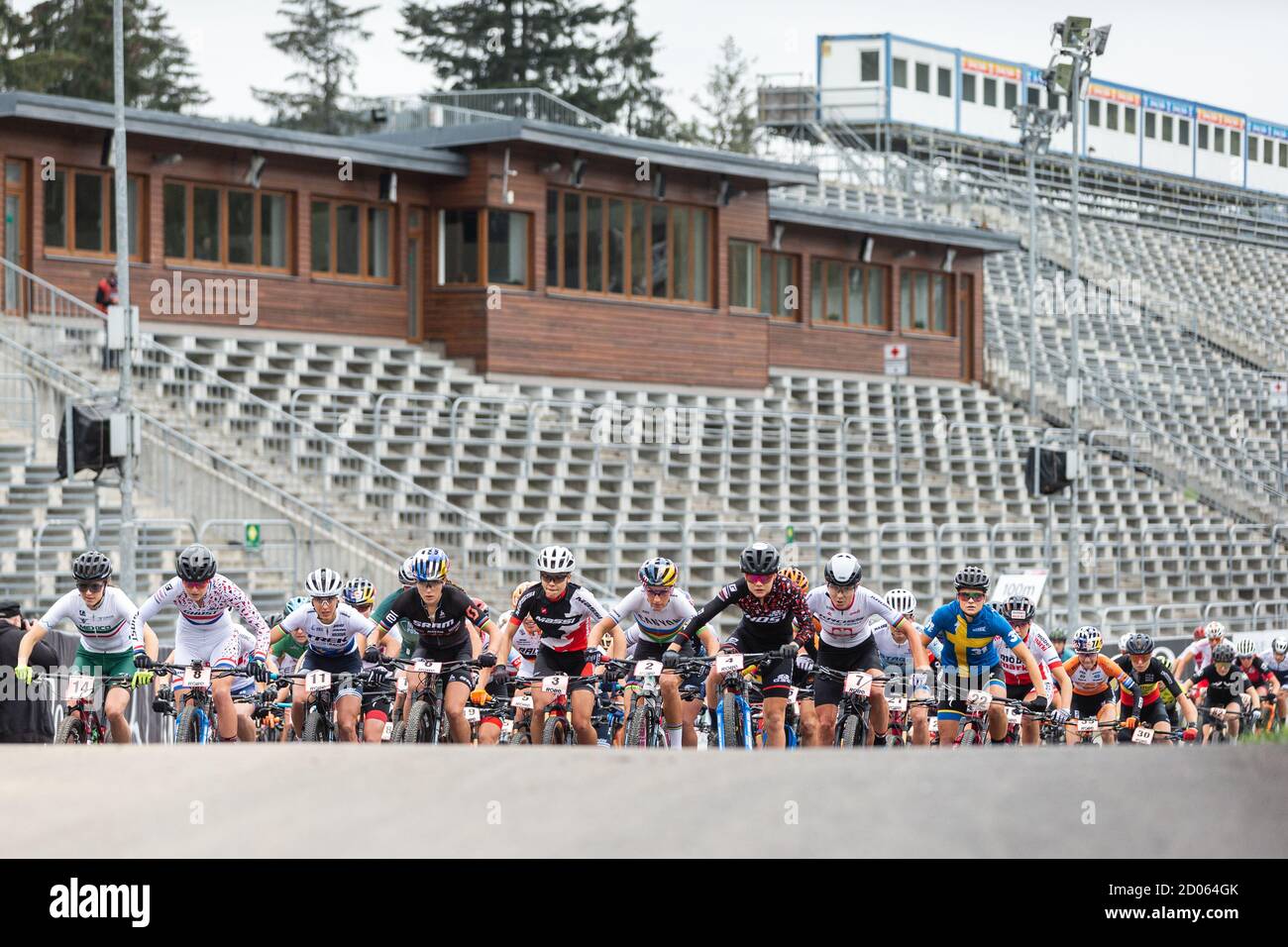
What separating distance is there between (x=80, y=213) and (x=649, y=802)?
20972 millimetres

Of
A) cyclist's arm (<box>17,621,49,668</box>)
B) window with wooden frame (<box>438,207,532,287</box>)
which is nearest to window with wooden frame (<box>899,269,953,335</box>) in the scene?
window with wooden frame (<box>438,207,532,287</box>)

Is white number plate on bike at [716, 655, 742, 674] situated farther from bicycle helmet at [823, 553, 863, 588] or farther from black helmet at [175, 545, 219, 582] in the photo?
black helmet at [175, 545, 219, 582]

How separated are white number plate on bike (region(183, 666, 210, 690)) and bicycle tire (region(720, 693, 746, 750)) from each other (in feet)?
12.1

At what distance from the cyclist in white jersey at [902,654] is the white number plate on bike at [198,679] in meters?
4.90

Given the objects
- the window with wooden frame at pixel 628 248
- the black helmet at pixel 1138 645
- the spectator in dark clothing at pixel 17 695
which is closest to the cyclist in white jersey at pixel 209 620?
the spectator in dark clothing at pixel 17 695

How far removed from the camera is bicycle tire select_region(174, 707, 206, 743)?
486 inches

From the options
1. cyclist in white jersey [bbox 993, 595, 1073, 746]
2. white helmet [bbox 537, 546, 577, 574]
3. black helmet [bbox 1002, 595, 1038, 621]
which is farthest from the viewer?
black helmet [bbox 1002, 595, 1038, 621]

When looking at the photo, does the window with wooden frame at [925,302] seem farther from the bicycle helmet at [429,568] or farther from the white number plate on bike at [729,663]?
the white number plate on bike at [729,663]

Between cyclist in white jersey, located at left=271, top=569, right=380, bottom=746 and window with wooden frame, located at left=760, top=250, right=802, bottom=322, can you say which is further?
window with wooden frame, located at left=760, top=250, right=802, bottom=322

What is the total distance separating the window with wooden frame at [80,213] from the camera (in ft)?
84.5

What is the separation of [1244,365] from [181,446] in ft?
91.8

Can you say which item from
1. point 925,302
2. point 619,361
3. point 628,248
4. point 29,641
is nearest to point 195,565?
point 29,641

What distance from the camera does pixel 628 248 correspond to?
32188mm
